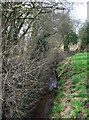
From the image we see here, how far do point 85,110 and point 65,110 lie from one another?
0.76 metres

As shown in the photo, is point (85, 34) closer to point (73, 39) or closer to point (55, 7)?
point (73, 39)

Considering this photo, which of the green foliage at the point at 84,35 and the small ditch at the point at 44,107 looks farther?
the green foliage at the point at 84,35

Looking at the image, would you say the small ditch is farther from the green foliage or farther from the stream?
the green foliage

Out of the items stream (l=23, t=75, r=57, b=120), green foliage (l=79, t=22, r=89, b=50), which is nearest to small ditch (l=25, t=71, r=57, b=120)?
stream (l=23, t=75, r=57, b=120)

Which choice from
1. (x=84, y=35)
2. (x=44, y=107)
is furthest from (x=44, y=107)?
(x=84, y=35)

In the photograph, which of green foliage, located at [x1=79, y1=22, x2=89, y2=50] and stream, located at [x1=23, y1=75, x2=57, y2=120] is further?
green foliage, located at [x1=79, y1=22, x2=89, y2=50]

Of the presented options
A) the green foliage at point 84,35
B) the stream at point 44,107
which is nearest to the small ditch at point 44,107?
the stream at point 44,107

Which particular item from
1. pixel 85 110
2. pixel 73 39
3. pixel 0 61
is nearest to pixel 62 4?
pixel 0 61

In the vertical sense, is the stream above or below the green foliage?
below

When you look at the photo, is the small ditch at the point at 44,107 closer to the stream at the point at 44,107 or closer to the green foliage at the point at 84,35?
the stream at the point at 44,107

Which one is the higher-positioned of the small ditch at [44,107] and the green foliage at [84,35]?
the green foliage at [84,35]

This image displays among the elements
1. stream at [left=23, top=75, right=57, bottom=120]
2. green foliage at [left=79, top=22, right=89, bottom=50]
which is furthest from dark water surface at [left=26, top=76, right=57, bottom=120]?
green foliage at [left=79, top=22, right=89, bottom=50]

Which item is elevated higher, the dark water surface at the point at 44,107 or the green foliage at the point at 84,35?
the green foliage at the point at 84,35

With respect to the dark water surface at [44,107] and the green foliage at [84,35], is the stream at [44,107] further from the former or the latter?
the green foliage at [84,35]
